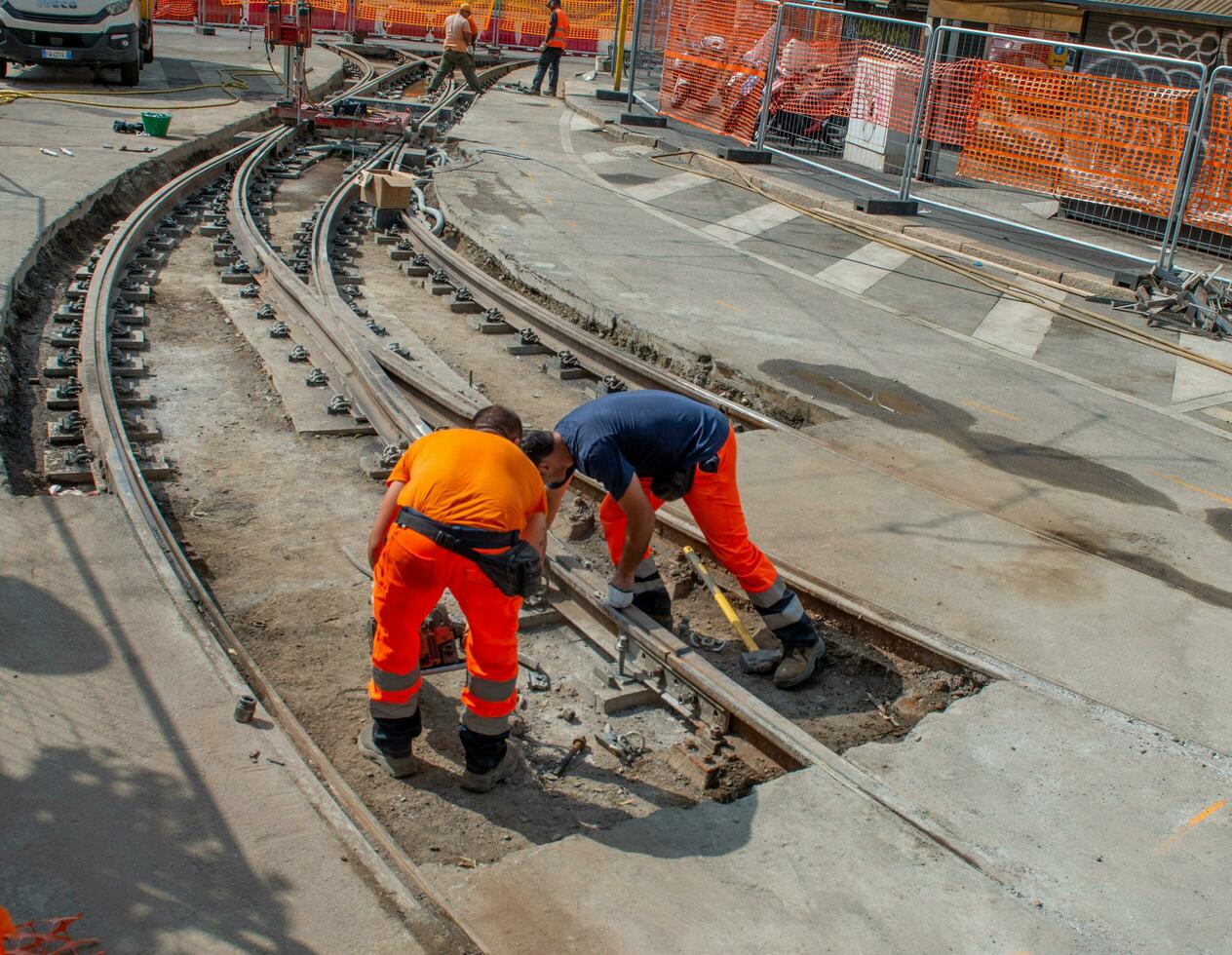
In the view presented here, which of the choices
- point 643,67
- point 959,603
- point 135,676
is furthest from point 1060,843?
point 643,67

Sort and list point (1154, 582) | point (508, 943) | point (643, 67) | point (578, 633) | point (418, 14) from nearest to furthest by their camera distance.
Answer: point (508, 943) < point (578, 633) < point (1154, 582) < point (643, 67) < point (418, 14)

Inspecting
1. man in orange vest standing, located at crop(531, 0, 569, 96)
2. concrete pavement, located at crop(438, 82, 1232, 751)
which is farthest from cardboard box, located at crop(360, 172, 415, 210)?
man in orange vest standing, located at crop(531, 0, 569, 96)

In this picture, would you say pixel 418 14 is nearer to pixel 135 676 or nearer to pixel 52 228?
pixel 52 228

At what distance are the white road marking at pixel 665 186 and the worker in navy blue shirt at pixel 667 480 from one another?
1069 cm

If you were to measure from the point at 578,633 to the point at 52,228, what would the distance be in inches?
340

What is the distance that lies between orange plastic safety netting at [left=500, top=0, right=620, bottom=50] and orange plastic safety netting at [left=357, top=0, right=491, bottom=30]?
2.33 ft

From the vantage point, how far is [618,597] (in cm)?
586

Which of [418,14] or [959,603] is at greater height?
[418,14]

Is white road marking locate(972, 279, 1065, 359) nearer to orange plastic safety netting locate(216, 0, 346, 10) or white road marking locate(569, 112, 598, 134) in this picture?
white road marking locate(569, 112, 598, 134)

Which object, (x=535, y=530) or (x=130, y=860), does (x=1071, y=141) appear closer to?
(x=535, y=530)

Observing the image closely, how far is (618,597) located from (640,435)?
0.84m

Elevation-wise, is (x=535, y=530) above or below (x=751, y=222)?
below

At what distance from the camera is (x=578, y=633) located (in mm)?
6145

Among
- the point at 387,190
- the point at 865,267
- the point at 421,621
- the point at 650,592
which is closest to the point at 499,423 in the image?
the point at 421,621
